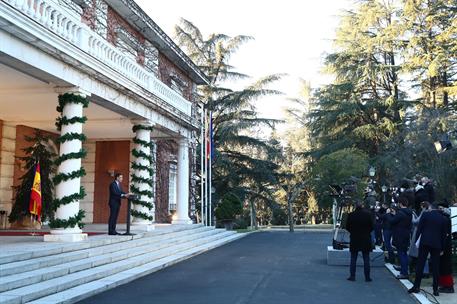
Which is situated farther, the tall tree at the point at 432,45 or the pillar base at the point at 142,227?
the tall tree at the point at 432,45

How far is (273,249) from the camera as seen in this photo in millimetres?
15266

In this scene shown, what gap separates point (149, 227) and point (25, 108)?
5.31m

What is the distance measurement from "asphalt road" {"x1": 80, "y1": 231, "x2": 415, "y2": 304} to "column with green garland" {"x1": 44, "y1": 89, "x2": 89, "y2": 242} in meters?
2.43

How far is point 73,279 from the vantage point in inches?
307

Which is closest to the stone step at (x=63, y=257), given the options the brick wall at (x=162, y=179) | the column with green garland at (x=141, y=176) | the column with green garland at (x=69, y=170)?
the column with green garland at (x=69, y=170)

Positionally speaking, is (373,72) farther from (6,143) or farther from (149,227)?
(6,143)

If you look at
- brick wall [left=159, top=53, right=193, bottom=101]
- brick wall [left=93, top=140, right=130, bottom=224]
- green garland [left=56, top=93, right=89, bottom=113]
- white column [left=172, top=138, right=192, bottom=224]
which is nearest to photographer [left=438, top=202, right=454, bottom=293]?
green garland [left=56, top=93, right=89, bottom=113]

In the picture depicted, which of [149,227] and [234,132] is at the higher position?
[234,132]

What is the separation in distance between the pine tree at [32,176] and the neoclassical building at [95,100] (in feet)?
→ 2.09

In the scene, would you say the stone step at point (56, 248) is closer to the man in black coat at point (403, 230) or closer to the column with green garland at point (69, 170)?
the column with green garland at point (69, 170)

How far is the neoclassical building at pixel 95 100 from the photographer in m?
9.65

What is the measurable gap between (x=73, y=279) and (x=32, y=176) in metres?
7.65

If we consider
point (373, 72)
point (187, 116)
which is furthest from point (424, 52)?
point (187, 116)

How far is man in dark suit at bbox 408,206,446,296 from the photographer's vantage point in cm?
781
